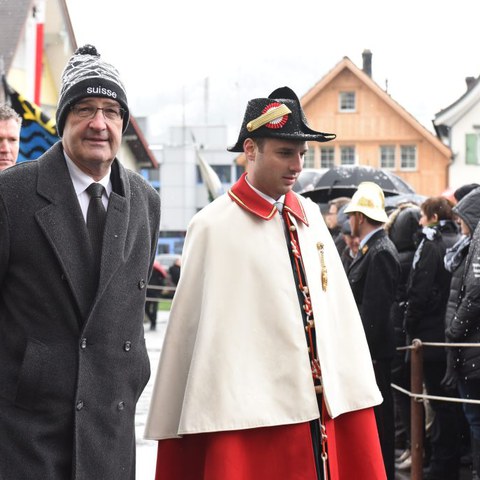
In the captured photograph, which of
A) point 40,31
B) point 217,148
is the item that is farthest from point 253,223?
point 217,148

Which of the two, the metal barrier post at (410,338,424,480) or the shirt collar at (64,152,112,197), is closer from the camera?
the shirt collar at (64,152,112,197)

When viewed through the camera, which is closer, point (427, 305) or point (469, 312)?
point (469, 312)

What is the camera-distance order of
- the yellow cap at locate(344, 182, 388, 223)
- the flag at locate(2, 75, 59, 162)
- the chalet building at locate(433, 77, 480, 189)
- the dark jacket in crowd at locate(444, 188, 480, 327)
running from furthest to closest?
the chalet building at locate(433, 77, 480, 189) → the flag at locate(2, 75, 59, 162) → the yellow cap at locate(344, 182, 388, 223) → the dark jacket in crowd at locate(444, 188, 480, 327)

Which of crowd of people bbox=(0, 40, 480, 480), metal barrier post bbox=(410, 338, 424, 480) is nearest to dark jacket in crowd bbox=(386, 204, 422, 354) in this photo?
metal barrier post bbox=(410, 338, 424, 480)

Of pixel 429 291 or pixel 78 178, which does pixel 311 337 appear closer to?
pixel 78 178

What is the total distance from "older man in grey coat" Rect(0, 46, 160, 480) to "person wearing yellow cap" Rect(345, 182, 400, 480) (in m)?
3.54

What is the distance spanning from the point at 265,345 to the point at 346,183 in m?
10.0

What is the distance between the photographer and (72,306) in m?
3.63

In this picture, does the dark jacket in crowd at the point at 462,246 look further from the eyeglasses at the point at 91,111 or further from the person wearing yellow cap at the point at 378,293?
the eyeglasses at the point at 91,111

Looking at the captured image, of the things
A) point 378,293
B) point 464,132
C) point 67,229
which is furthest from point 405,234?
point 464,132

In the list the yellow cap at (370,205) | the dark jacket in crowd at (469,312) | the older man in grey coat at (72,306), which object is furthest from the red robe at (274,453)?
the yellow cap at (370,205)

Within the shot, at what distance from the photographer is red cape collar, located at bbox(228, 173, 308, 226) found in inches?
192

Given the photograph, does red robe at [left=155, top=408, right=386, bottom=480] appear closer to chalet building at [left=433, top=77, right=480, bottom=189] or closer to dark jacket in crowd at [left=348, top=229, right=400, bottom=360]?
dark jacket in crowd at [left=348, top=229, right=400, bottom=360]

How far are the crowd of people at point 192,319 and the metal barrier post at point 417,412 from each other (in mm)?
271
